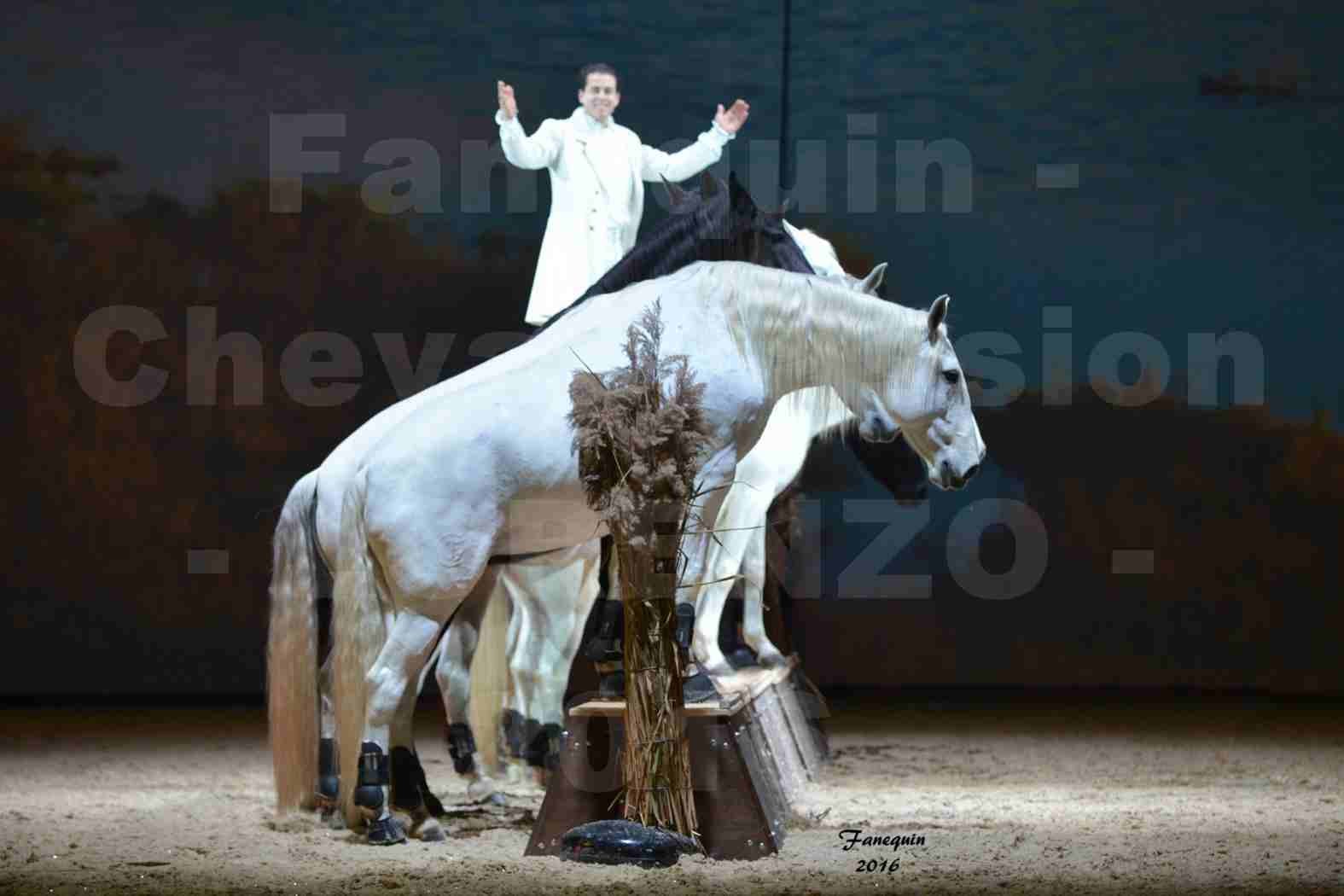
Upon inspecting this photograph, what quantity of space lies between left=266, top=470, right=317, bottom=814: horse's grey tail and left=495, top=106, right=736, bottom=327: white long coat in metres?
1.58

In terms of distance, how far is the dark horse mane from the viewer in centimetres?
540

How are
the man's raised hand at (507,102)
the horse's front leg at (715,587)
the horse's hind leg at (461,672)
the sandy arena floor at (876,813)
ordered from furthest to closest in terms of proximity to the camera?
the man's raised hand at (507,102) → the horse's front leg at (715,587) → the horse's hind leg at (461,672) → the sandy arena floor at (876,813)

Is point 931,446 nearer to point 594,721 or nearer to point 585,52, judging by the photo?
point 594,721

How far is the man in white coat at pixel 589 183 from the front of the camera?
609 centimetres

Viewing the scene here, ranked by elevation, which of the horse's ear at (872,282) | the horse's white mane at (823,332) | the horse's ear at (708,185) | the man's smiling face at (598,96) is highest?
the man's smiling face at (598,96)

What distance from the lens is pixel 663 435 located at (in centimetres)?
403

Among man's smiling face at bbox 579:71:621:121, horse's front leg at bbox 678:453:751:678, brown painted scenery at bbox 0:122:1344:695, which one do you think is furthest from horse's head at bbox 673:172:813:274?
brown painted scenery at bbox 0:122:1344:695

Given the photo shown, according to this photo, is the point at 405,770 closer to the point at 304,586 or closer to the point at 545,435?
the point at 304,586

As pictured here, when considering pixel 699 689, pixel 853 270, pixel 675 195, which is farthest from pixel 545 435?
pixel 853 270

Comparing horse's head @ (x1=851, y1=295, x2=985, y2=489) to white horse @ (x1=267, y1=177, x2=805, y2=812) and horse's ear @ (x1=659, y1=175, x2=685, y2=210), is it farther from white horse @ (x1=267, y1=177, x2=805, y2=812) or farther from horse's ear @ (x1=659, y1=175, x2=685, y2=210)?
horse's ear @ (x1=659, y1=175, x2=685, y2=210)

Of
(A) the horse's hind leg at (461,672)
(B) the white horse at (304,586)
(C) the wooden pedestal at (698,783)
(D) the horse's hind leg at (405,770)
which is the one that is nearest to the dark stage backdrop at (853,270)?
(A) the horse's hind leg at (461,672)

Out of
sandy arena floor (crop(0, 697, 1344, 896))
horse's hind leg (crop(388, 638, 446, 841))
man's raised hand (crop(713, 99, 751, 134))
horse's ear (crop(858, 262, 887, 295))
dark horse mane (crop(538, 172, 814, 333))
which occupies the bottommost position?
sandy arena floor (crop(0, 697, 1344, 896))

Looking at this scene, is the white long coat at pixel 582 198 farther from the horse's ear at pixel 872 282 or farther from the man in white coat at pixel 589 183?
the horse's ear at pixel 872 282

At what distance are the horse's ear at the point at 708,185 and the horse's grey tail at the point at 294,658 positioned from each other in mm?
1687
